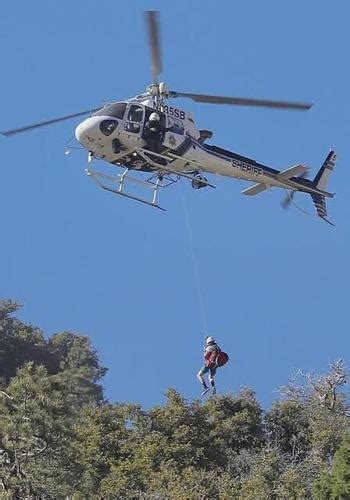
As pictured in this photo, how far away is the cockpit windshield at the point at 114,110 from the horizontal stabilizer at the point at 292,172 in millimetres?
6952

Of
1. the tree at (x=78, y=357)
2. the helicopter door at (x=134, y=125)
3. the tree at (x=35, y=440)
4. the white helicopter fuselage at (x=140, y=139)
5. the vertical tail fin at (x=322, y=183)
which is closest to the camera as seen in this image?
the tree at (x=35, y=440)

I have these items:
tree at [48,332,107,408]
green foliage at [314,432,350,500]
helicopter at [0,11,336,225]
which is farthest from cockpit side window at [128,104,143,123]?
tree at [48,332,107,408]

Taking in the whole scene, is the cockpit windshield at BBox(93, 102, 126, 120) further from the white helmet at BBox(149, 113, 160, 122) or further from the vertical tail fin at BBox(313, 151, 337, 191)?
Result: the vertical tail fin at BBox(313, 151, 337, 191)

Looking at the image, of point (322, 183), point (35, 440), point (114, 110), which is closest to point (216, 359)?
point (35, 440)

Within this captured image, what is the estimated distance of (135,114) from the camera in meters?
35.0

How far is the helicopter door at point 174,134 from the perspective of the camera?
35500mm

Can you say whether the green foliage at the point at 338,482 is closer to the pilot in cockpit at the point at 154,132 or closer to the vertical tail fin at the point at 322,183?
the pilot in cockpit at the point at 154,132

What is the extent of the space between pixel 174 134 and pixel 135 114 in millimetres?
1404

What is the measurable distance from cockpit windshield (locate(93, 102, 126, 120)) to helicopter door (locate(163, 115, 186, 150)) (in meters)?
1.46

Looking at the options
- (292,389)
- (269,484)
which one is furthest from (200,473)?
(292,389)

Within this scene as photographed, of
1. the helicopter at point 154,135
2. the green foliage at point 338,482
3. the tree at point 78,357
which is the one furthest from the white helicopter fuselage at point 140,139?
the tree at point 78,357

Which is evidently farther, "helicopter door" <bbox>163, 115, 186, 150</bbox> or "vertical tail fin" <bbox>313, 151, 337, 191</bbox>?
"vertical tail fin" <bbox>313, 151, 337, 191</bbox>

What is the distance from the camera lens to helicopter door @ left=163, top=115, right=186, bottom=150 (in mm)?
35500

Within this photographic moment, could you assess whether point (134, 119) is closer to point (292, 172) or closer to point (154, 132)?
point (154, 132)
